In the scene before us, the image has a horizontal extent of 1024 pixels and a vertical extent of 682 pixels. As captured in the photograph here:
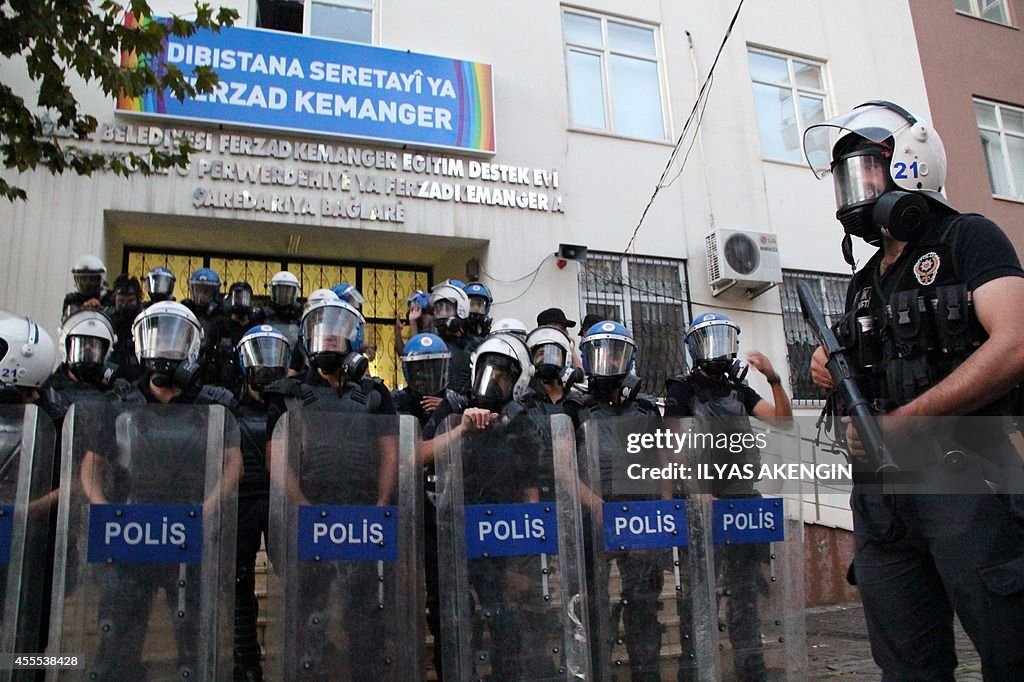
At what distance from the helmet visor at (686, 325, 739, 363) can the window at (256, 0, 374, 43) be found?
5.69 metres

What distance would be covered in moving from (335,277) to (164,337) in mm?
5172

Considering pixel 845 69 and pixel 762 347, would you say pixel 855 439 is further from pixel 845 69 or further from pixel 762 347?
pixel 845 69

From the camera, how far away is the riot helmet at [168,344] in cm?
416

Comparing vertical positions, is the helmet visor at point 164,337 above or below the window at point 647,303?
below

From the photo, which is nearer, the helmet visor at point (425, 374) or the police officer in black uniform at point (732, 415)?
the police officer in black uniform at point (732, 415)

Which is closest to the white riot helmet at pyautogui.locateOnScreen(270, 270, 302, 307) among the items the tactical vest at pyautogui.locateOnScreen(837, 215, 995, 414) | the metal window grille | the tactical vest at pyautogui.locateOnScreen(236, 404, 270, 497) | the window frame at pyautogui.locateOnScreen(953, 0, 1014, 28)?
the metal window grille

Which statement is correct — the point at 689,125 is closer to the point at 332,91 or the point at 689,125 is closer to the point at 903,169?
the point at 332,91

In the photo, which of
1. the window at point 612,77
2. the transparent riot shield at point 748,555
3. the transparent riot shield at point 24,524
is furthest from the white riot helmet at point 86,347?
the window at point 612,77

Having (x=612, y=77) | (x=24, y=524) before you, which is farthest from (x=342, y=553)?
(x=612, y=77)

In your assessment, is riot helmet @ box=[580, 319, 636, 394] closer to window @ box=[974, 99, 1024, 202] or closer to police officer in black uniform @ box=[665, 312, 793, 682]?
police officer in black uniform @ box=[665, 312, 793, 682]

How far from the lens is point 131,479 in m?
3.22

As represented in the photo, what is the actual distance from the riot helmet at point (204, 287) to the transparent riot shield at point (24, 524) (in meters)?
3.60

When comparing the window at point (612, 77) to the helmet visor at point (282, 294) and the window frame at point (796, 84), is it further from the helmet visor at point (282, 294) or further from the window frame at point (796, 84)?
the helmet visor at point (282, 294)

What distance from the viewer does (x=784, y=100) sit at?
425 inches
